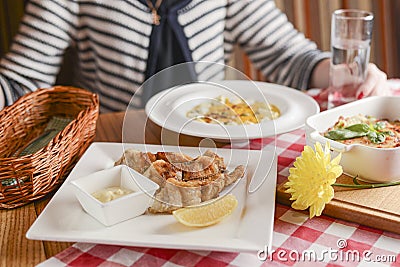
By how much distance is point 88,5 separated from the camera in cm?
160

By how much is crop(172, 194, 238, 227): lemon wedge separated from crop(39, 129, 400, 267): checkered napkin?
5 cm

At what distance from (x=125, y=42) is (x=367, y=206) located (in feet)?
2.99

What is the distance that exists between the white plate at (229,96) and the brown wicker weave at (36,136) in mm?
153

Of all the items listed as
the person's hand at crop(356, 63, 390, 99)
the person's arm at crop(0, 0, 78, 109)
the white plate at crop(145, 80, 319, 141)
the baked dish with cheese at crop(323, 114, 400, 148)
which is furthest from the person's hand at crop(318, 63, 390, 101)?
the person's arm at crop(0, 0, 78, 109)

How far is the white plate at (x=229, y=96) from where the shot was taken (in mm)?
1163

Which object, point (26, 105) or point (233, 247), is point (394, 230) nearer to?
point (233, 247)

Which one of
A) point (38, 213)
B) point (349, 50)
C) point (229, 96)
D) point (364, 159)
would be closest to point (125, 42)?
point (229, 96)

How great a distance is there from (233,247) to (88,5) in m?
1.00

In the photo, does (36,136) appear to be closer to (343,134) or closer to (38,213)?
(38,213)

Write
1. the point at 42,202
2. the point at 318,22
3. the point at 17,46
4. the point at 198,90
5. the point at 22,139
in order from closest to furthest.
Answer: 1. the point at 42,202
2. the point at 22,139
3. the point at 198,90
4. the point at 17,46
5. the point at 318,22

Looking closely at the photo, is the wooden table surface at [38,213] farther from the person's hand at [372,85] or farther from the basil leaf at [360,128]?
the person's hand at [372,85]

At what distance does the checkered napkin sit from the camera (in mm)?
827

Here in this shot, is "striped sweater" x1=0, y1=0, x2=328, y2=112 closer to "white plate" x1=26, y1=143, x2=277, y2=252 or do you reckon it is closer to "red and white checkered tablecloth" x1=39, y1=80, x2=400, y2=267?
"white plate" x1=26, y1=143, x2=277, y2=252

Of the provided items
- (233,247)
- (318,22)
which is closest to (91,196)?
(233,247)
